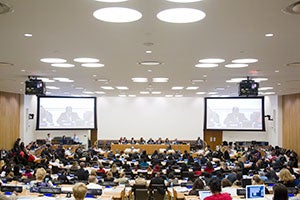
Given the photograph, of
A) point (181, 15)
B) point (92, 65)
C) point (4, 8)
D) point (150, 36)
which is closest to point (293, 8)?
point (181, 15)

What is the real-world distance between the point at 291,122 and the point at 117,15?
24.1 m

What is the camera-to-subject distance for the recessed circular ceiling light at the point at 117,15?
640 cm

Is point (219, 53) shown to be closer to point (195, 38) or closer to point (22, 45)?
point (195, 38)

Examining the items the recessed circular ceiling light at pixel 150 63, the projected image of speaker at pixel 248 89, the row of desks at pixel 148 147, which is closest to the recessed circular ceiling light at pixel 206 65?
the recessed circular ceiling light at pixel 150 63

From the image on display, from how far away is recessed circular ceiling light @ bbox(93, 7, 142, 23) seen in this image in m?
6.40

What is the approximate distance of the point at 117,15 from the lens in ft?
22.2

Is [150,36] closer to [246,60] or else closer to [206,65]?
[246,60]

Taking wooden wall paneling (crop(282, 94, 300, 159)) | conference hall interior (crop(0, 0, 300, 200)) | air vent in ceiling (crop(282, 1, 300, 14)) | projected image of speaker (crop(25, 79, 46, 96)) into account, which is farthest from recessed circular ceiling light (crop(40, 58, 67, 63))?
wooden wall paneling (crop(282, 94, 300, 159))

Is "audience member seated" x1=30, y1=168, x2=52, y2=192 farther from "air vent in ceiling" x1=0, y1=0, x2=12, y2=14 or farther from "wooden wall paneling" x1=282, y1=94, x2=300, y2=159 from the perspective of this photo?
"wooden wall paneling" x1=282, y1=94, x2=300, y2=159

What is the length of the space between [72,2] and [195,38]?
3.45 meters

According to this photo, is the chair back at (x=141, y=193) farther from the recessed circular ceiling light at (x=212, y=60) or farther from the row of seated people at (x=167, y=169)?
the recessed circular ceiling light at (x=212, y=60)

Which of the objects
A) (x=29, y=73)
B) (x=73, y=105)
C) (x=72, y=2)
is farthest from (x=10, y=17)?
(x=73, y=105)

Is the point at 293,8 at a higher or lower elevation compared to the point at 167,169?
higher

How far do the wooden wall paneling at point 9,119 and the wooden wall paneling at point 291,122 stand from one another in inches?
767
